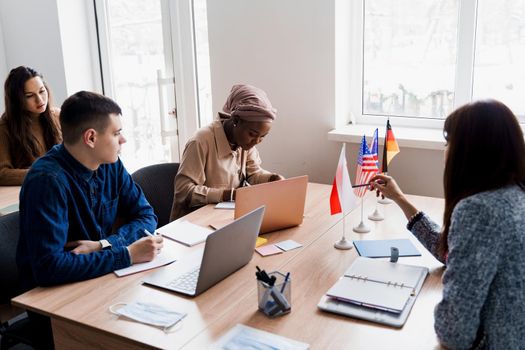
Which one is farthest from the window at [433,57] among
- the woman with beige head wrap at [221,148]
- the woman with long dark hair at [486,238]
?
the woman with long dark hair at [486,238]

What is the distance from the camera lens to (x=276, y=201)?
2064 mm

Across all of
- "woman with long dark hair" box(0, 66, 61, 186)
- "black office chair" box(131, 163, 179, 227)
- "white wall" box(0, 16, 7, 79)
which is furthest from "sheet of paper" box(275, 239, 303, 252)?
"white wall" box(0, 16, 7, 79)

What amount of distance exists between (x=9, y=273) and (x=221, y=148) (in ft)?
3.31

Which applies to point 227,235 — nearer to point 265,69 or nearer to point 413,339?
point 413,339

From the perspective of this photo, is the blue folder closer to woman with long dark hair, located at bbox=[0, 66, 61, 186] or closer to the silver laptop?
the silver laptop

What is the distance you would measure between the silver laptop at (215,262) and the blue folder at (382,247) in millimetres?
389

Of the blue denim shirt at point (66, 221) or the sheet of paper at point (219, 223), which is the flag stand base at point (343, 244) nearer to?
the sheet of paper at point (219, 223)

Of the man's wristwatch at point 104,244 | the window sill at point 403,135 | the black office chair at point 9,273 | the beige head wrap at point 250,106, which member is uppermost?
the beige head wrap at point 250,106

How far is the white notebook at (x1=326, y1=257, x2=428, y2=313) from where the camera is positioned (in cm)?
150

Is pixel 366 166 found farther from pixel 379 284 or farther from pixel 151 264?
pixel 151 264

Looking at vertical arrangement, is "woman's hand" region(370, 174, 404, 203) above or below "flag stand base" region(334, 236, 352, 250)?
above

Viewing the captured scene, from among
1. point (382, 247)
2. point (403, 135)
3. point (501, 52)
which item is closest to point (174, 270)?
point (382, 247)

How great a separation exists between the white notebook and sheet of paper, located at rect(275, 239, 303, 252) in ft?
0.85

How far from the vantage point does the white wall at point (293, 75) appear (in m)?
3.01
